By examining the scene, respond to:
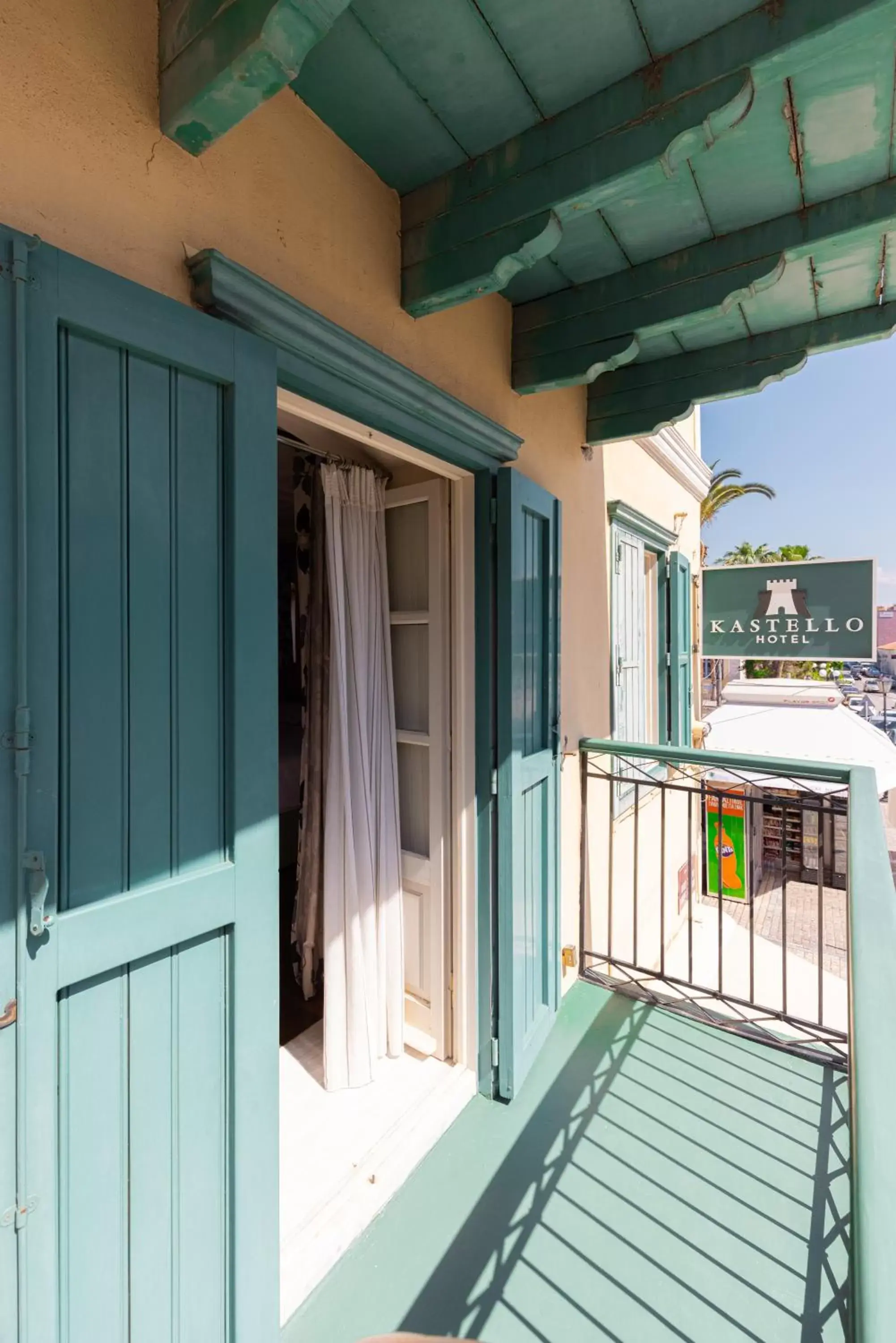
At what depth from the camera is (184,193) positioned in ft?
3.59

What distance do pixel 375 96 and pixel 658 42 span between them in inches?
22.7

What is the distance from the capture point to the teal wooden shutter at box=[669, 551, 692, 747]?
418 centimetres

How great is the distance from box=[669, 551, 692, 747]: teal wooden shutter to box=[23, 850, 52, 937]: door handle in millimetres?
3770

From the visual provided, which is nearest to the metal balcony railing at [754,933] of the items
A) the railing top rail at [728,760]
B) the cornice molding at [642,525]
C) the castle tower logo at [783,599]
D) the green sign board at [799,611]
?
the railing top rail at [728,760]

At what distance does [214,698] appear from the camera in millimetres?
1091

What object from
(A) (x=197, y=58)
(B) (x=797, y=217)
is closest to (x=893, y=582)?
(B) (x=797, y=217)

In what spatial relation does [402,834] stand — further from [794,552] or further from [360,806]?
[794,552]

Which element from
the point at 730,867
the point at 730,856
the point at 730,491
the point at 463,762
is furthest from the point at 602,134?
the point at 730,491

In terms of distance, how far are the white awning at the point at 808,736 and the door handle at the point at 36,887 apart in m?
3.78

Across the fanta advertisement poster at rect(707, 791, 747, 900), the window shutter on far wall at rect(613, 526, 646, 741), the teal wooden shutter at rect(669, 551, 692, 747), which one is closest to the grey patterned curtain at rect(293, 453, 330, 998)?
the window shutter on far wall at rect(613, 526, 646, 741)

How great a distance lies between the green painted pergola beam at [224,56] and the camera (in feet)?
2.80

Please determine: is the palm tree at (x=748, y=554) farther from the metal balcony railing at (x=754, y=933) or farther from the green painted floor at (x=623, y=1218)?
the green painted floor at (x=623, y=1218)

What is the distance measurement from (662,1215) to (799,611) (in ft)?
11.3

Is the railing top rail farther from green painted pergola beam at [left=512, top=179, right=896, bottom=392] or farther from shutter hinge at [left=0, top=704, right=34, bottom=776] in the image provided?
shutter hinge at [left=0, top=704, right=34, bottom=776]
